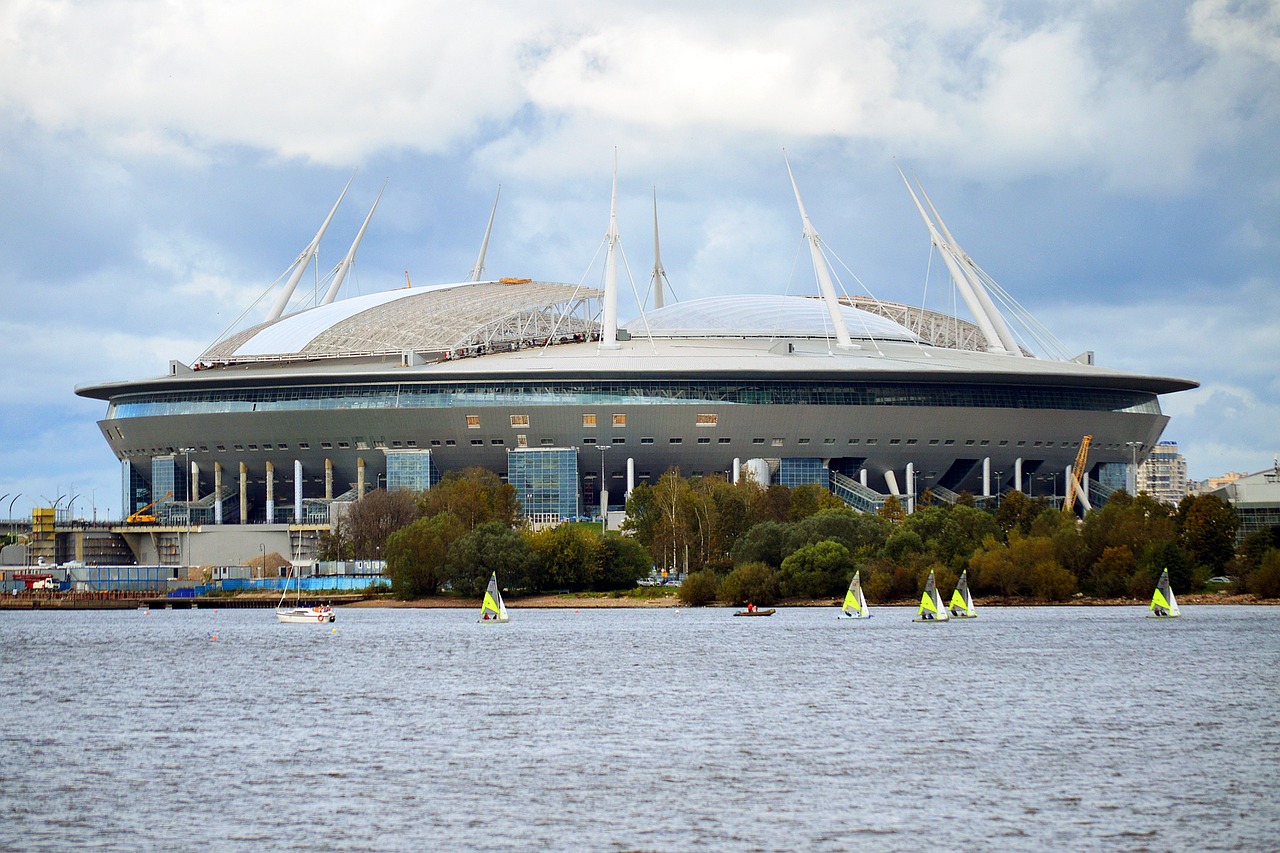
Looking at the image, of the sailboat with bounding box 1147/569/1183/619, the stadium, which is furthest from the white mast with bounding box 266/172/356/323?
the sailboat with bounding box 1147/569/1183/619

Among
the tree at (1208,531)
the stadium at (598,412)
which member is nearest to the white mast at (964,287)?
the stadium at (598,412)

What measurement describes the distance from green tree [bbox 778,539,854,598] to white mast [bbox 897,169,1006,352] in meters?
54.5

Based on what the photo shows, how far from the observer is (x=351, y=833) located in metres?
27.8

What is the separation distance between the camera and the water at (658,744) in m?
28.2

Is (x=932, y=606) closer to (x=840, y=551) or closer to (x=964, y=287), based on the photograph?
(x=840, y=551)

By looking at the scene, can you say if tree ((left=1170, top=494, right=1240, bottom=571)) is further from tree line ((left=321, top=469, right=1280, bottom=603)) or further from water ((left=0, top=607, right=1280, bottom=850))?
water ((left=0, top=607, right=1280, bottom=850))

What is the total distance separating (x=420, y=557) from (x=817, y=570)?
2393cm

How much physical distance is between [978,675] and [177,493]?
101914 millimetres

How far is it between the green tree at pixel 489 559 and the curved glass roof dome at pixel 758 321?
51986 millimetres

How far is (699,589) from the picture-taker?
8919 cm

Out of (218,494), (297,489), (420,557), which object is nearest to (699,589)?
(420,557)

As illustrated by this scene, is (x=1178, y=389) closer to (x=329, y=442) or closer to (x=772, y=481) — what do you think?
(x=772, y=481)

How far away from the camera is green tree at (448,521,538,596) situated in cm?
9462

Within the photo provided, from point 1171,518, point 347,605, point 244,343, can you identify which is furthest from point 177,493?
point 1171,518
